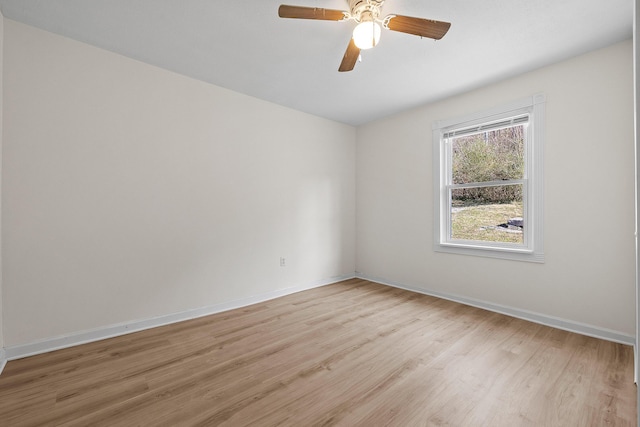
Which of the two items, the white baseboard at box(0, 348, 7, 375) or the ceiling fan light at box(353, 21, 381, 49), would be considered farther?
the white baseboard at box(0, 348, 7, 375)

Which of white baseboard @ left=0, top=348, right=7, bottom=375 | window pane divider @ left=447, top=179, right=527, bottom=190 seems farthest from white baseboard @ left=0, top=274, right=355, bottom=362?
window pane divider @ left=447, top=179, right=527, bottom=190

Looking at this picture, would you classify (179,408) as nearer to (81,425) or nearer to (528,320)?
(81,425)

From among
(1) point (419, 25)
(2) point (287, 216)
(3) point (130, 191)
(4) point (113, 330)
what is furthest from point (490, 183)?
(4) point (113, 330)

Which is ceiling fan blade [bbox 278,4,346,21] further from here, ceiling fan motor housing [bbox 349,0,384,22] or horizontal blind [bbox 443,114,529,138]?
horizontal blind [bbox 443,114,529,138]

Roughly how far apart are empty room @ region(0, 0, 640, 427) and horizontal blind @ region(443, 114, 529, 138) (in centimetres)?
2

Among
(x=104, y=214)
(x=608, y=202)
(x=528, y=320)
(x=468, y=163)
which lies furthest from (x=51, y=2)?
(x=528, y=320)

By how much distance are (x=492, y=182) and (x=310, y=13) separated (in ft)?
8.93

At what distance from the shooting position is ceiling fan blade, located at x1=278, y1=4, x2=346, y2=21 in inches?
67.1

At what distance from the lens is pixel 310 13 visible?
5.68 ft

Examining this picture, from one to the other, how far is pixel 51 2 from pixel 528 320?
191 inches

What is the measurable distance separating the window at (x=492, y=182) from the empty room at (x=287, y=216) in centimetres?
2

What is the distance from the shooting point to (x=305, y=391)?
70.0 inches

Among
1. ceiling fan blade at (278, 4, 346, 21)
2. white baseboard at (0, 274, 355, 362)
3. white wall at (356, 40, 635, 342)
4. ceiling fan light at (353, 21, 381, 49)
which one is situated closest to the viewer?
ceiling fan blade at (278, 4, 346, 21)

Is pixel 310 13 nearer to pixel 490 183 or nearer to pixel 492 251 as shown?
pixel 490 183
